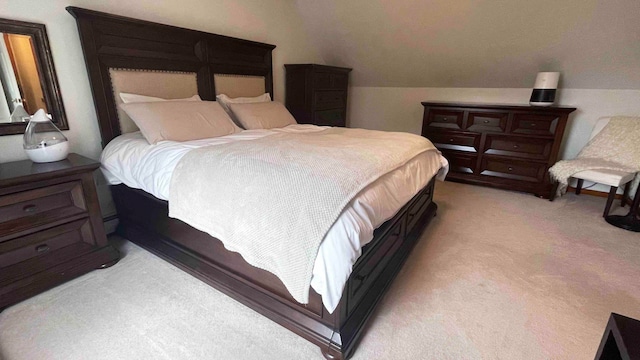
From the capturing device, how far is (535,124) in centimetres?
319

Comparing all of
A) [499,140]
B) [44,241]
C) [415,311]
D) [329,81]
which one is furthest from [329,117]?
[44,241]

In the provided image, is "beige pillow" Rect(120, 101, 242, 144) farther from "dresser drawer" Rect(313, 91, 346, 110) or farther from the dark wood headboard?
"dresser drawer" Rect(313, 91, 346, 110)

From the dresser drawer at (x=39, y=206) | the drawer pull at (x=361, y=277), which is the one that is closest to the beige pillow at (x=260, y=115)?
the dresser drawer at (x=39, y=206)

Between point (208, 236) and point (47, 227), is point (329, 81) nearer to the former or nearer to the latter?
point (208, 236)

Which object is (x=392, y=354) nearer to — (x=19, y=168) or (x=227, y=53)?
(x=19, y=168)

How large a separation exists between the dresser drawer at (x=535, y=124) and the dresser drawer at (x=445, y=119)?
0.56 metres

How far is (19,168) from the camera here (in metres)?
1.69

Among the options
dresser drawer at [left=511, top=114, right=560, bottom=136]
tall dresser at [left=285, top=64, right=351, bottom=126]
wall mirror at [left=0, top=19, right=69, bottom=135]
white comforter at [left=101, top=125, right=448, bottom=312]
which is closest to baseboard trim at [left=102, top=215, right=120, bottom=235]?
white comforter at [left=101, top=125, right=448, bottom=312]

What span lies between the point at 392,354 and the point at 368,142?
119 centimetres

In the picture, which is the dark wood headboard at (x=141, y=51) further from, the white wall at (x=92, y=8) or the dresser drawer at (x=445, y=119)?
the dresser drawer at (x=445, y=119)

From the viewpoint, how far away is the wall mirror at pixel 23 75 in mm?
1773

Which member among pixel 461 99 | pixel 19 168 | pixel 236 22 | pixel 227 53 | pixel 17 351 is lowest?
pixel 17 351

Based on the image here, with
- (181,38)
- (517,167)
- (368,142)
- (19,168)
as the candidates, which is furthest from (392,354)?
(517,167)

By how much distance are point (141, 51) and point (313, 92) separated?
1.84 meters
